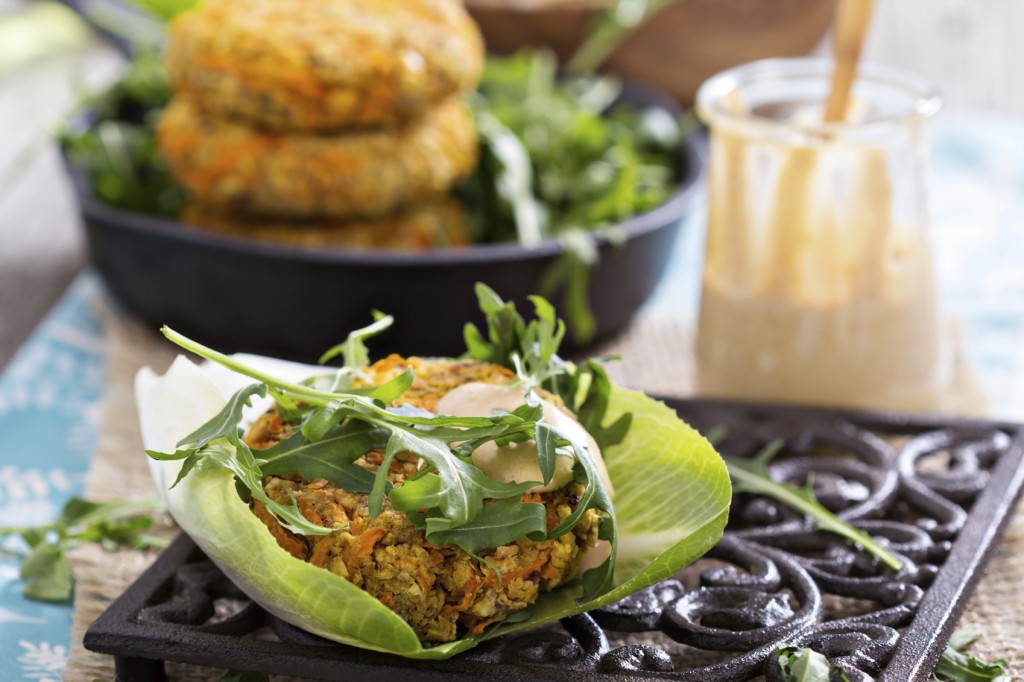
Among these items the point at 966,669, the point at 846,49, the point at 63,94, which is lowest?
the point at 63,94

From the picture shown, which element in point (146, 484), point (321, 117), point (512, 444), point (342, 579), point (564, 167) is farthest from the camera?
point (564, 167)

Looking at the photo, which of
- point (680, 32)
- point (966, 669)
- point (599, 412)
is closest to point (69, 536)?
point (599, 412)

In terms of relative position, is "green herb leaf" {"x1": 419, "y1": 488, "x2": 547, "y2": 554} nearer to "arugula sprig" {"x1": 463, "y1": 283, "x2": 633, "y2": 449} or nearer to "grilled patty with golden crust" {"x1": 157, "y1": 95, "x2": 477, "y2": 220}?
"arugula sprig" {"x1": 463, "y1": 283, "x2": 633, "y2": 449}

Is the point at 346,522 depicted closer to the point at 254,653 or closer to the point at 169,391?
the point at 254,653

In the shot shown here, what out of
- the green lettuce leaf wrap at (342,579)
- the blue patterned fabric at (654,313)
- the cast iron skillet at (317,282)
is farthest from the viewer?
the cast iron skillet at (317,282)

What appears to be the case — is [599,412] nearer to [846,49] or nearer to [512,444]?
[512,444]

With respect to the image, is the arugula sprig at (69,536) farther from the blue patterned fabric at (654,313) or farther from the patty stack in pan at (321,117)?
the patty stack in pan at (321,117)

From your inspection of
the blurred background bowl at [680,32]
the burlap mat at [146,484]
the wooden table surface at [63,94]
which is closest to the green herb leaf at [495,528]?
the burlap mat at [146,484]
